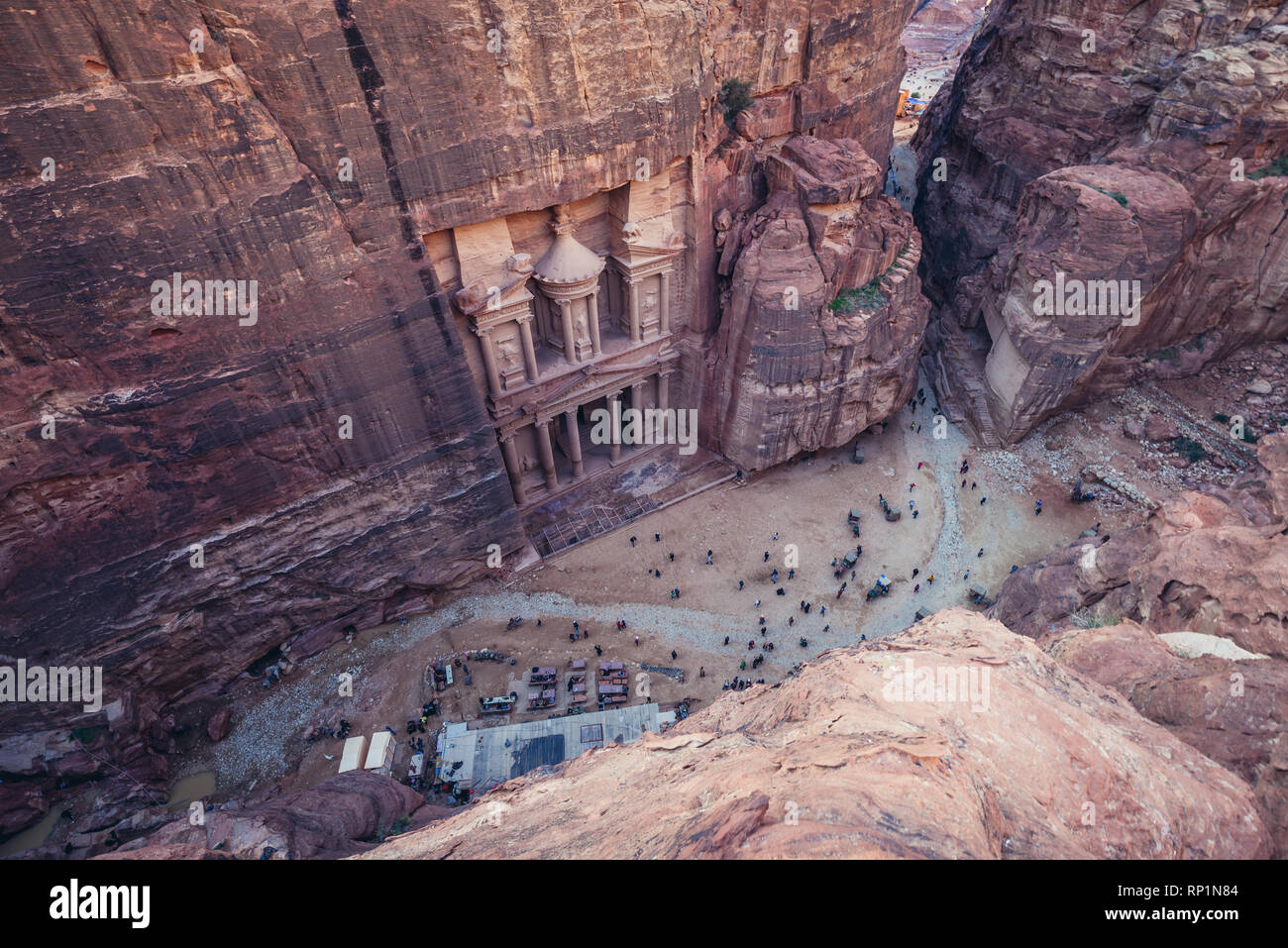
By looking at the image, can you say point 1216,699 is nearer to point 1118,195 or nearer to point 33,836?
point 1118,195

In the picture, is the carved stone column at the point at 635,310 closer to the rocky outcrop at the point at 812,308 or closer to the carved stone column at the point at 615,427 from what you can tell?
the carved stone column at the point at 615,427

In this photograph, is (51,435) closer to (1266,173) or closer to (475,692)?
(475,692)

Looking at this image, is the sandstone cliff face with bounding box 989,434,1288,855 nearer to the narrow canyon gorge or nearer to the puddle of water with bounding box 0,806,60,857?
the narrow canyon gorge

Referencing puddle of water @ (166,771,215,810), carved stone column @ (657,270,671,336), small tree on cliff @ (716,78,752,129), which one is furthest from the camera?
carved stone column @ (657,270,671,336)

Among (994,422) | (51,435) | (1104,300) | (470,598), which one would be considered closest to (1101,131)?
(1104,300)

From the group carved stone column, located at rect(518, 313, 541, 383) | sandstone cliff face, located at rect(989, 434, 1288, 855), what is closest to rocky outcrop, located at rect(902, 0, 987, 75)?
carved stone column, located at rect(518, 313, 541, 383)

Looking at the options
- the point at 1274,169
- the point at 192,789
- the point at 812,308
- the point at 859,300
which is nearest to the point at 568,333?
the point at 812,308
